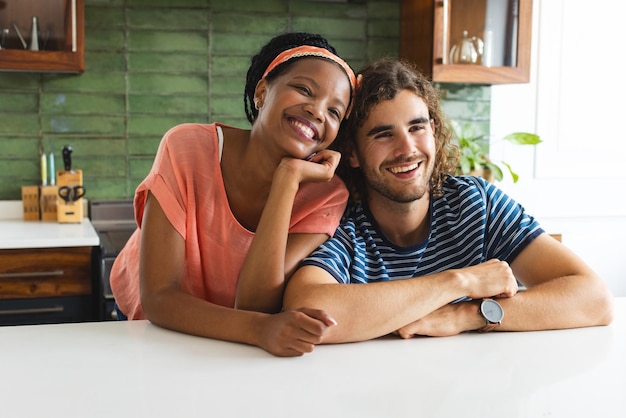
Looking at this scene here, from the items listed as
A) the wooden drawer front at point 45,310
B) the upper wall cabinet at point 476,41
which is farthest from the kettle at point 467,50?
the wooden drawer front at point 45,310

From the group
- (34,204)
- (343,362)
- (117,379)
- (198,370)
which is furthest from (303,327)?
(34,204)

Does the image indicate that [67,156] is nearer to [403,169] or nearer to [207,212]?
[207,212]

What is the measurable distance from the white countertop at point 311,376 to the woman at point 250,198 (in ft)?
0.58

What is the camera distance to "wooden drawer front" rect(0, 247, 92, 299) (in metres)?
2.55

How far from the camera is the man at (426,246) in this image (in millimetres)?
1369

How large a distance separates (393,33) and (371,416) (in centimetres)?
275

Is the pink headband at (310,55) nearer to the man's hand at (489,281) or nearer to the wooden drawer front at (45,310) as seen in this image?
the man's hand at (489,281)

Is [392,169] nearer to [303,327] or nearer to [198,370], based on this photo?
[303,327]

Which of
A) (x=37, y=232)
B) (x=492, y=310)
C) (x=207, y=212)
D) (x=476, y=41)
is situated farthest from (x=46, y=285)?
(x=476, y=41)

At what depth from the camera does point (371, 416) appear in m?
0.95

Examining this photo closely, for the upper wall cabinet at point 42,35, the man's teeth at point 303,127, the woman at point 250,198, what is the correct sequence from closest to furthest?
1. the woman at point 250,198
2. the man's teeth at point 303,127
3. the upper wall cabinet at point 42,35

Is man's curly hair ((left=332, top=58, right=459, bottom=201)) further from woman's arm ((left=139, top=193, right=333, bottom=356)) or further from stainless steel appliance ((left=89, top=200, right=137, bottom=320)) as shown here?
stainless steel appliance ((left=89, top=200, right=137, bottom=320))

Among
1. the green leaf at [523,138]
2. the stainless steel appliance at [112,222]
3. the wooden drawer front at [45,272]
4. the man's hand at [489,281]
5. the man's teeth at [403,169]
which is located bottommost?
the wooden drawer front at [45,272]

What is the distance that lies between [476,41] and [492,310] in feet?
6.60
